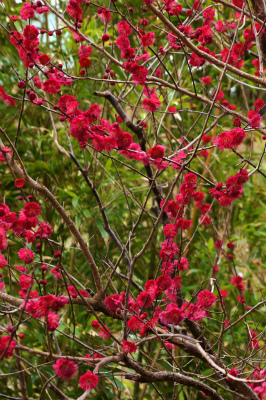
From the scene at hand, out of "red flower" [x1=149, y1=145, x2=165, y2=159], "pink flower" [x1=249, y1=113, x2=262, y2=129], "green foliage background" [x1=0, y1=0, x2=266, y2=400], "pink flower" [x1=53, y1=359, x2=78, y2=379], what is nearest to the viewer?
"pink flower" [x1=53, y1=359, x2=78, y2=379]

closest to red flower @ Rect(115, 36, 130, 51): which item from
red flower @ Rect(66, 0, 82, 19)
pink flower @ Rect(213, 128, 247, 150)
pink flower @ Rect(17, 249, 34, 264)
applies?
red flower @ Rect(66, 0, 82, 19)

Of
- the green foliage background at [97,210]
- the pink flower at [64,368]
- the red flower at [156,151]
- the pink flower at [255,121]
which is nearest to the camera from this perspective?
the pink flower at [64,368]

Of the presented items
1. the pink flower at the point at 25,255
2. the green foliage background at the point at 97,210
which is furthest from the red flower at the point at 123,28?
the pink flower at the point at 25,255

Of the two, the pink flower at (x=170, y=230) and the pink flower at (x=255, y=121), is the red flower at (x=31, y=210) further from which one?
the pink flower at (x=255, y=121)

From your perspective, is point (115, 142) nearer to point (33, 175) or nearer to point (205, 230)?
point (33, 175)

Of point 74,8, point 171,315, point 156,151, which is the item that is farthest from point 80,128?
point 171,315

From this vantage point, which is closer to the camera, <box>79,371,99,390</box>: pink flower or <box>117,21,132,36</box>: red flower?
<box>79,371,99,390</box>: pink flower

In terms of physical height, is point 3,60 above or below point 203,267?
above

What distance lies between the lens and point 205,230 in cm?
240

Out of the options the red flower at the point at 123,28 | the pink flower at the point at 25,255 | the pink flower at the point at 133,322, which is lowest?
the pink flower at the point at 133,322

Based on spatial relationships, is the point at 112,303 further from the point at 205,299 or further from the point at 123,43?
the point at 123,43

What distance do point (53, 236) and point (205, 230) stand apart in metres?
0.82

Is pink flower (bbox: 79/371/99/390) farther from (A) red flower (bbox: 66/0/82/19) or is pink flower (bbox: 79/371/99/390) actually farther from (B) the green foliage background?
(A) red flower (bbox: 66/0/82/19)

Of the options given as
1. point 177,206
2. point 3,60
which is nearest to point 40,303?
point 177,206
